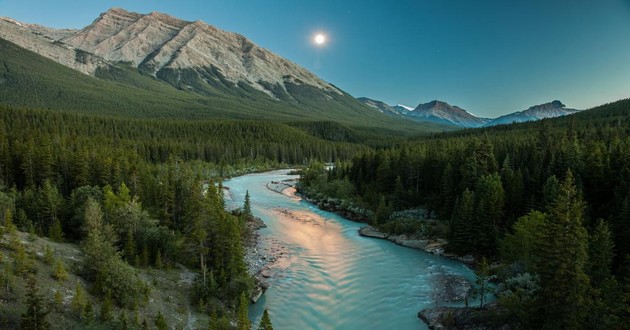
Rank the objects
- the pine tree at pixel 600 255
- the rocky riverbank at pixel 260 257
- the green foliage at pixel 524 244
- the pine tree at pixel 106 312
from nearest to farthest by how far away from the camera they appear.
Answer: the pine tree at pixel 106 312 → the pine tree at pixel 600 255 → the green foliage at pixel 524 244 → the rocky riverbank at pixel 260 257

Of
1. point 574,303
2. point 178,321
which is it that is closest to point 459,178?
point 574,303

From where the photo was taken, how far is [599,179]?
49.5m

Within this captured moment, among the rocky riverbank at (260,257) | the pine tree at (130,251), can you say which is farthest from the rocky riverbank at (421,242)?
the pine tree at (130,251)

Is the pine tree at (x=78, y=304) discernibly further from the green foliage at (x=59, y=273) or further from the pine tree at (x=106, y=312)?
the green foliage at (x=59, y=273)

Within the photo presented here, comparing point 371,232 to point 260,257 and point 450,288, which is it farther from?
point 450,288

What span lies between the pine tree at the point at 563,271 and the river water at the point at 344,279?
1010cm

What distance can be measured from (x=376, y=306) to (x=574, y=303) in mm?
16024

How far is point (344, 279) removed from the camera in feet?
135

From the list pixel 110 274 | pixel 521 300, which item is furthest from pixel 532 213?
pixel 110 274

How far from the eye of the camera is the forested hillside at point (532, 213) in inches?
921

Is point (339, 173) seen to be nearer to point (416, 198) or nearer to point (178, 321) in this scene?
point (416, 198)

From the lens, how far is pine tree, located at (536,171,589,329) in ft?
74.7

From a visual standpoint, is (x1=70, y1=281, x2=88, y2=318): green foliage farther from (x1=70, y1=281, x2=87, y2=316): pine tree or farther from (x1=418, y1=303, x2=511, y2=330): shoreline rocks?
(x1=418, y1=303, x2=511, y2=330): shoreline rocks

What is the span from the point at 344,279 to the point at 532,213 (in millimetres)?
20601
